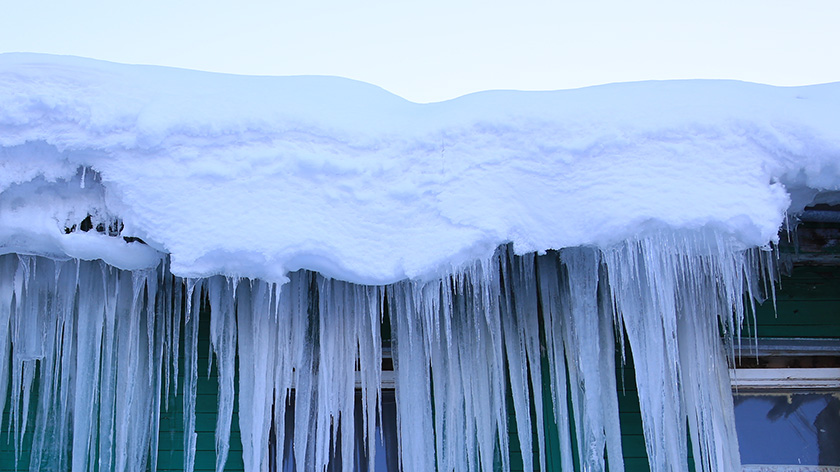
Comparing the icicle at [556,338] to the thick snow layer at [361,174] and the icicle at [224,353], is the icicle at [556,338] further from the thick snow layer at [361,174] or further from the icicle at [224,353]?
the icicle at [224,353]

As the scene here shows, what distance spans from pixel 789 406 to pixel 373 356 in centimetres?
216

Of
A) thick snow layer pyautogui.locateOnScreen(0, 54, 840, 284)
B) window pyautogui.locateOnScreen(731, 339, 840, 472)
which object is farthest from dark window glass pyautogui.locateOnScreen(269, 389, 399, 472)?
window pyautogui.locateOnScreen(731, 339, 840, 472)

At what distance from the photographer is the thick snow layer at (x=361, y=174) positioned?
2414mm

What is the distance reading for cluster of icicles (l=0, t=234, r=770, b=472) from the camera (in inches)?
114

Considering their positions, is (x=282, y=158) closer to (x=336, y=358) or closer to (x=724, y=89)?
(x=336, y=358)

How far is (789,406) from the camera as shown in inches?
144

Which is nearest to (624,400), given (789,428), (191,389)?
(789,428)

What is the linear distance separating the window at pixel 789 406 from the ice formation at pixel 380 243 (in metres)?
0.40

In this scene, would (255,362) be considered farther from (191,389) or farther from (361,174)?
(361,174)

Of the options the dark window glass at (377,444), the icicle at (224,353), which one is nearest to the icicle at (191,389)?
the icicle at (224,353)

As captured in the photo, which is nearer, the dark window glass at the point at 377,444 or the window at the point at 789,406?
the dark window glass at the point at 377,444

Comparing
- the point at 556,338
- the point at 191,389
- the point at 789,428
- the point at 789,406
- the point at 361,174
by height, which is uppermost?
the point at 361,174

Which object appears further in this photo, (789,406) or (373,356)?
(789,406)

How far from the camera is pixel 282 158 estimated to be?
2.50 m
